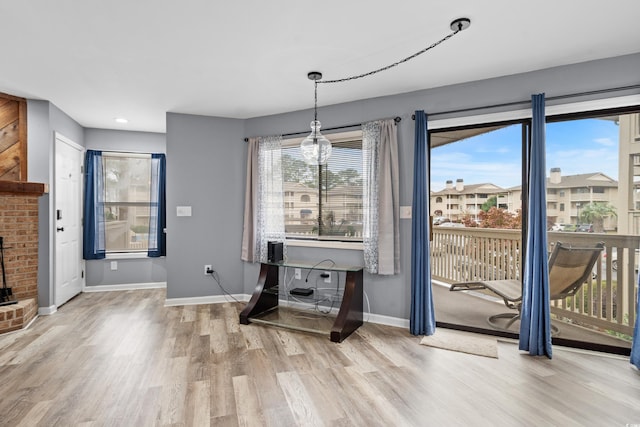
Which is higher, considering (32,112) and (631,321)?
(32,112)

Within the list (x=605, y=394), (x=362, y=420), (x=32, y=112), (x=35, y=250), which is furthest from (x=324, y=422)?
(x=32, y=112)

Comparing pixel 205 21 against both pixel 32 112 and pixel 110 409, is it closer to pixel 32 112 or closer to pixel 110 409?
pixel 110 409

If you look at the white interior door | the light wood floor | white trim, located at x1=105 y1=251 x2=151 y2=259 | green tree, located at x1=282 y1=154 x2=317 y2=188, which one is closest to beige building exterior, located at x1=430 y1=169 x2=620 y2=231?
the light wood floor

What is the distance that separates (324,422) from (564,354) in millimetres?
2242

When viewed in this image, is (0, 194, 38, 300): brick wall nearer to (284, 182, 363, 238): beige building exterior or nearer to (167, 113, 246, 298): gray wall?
(167, 113, 246, 298): gray wall

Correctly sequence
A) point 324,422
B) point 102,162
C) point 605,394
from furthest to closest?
1. point 102,162
2. point 605,394
3. point 324,422

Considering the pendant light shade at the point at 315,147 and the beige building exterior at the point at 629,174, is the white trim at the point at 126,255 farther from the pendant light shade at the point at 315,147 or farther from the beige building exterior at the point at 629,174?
the beige building exterior at the point at 629,174

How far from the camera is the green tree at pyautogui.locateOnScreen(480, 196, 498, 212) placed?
3.58 meters

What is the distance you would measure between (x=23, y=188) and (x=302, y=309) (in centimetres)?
338

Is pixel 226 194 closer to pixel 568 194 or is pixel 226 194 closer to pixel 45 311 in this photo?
pixel 45 311

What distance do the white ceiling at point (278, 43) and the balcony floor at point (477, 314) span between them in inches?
93.5

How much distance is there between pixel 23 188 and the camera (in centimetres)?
371

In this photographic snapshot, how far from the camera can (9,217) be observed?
376 cm

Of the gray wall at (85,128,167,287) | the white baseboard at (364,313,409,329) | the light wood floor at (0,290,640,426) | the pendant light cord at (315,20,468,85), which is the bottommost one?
the light wood floor at (0,290,640,426)
